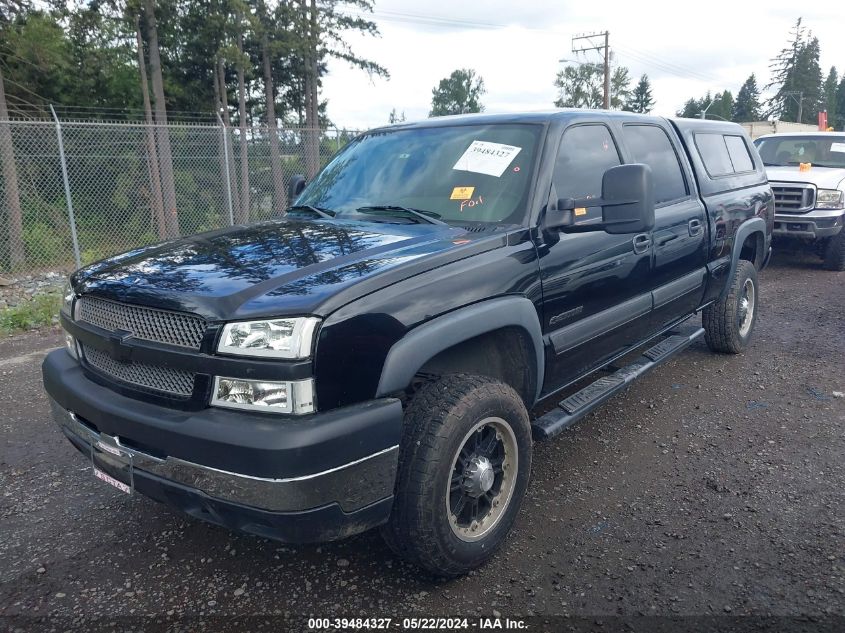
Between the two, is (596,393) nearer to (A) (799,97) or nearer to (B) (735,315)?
(B) (735,315)

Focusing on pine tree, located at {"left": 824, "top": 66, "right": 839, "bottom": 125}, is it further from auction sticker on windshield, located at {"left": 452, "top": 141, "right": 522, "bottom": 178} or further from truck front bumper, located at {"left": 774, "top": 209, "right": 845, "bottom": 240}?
auction sticker on windshield, located at {"left": 452, "top": 141, "right": 522, "bottom": 178}

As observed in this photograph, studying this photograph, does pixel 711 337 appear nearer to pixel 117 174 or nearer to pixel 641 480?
pixel 641 480

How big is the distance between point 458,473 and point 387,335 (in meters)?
0.72

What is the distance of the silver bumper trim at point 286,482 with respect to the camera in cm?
212

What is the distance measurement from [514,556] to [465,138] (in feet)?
7.08

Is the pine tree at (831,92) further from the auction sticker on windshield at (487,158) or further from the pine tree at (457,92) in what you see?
the auction sticker on windshield at (487,158)

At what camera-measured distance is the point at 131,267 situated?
109 inches

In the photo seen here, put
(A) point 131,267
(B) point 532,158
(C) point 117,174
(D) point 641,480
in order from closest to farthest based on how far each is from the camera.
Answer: (A) point 131,267
(B) point 532,158
(D) point 641,480
(C) point 117,174

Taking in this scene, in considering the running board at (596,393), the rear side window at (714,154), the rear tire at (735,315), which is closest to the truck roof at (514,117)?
the rear side window at (714,154)

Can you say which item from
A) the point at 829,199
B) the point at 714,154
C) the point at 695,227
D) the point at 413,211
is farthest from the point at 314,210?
the point at 829,199

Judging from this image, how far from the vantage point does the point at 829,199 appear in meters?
9.15

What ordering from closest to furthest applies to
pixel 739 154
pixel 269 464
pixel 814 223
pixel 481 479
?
pixel 269 464 < pixel 481 479 < pixel 739 154 < pixel 814 223

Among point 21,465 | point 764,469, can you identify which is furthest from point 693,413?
point 21,465

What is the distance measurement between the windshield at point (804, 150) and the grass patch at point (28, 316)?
1044 cm
